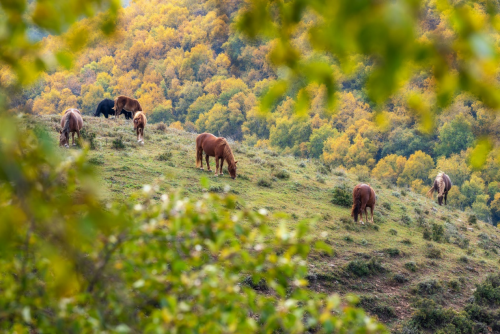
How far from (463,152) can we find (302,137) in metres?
29.5

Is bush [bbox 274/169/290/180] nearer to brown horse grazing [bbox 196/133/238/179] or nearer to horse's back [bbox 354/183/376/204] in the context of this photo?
brown horse grazing [bbox 196/133/238/179]

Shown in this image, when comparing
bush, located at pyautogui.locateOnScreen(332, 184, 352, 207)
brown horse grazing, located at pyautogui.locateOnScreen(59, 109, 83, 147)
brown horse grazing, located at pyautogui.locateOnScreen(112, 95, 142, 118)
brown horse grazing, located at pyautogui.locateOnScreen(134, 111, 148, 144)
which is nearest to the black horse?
brown horse grazing, located at pyautogui.locateOnScreen(112, 95, 142, 118)

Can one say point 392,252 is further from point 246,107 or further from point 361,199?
point 246,107

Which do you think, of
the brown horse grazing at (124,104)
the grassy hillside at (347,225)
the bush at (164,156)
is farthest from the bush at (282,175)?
the brown horse grazing at (124,104)

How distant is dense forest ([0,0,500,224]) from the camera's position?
→ 64.8m

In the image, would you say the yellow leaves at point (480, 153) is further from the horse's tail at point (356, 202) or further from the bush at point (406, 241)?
the bush at point (406, 241)

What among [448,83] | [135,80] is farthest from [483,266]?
[135,80]

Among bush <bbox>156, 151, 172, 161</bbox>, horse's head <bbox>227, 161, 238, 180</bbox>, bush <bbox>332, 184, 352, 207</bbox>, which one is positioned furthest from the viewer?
bush <bbox>156, 151, 172, 161</bbox>

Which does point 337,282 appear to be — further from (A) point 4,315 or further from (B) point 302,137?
(B) point 302,137

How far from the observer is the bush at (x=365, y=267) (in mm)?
9851

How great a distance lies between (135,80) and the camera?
325ft

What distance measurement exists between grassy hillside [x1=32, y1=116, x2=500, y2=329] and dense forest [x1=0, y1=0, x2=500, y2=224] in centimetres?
3344

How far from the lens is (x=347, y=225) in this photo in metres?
13.1

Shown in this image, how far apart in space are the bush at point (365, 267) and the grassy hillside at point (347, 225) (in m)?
0.03
